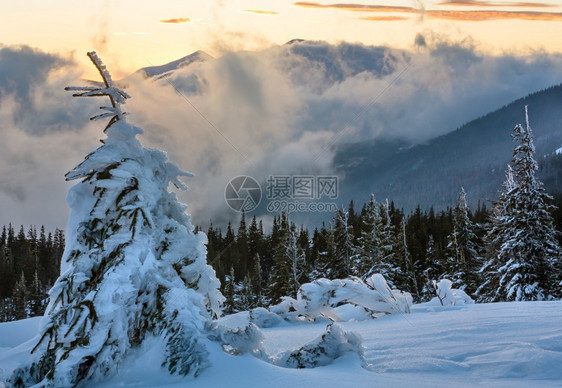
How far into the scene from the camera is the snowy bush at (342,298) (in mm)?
7430

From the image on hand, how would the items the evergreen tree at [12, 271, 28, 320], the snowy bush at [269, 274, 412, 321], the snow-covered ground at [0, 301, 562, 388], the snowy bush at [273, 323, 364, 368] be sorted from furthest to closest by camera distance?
the evergreen tree at [12, 271, 28, 320], the snowy bush at [269, 274, 412, 321], the snowy bush at [273, 323, 364, 368], the snow-covered ground at [0, 301, 562, 388]

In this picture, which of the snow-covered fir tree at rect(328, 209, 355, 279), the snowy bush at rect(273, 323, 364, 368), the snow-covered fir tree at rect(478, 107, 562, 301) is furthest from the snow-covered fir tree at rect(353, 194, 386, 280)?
the snowy bush at rect(273, 323, 364, 368)

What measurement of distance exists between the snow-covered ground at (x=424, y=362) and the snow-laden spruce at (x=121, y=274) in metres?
0.25

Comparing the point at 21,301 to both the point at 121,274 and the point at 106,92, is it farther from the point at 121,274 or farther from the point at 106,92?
the point at 121,274

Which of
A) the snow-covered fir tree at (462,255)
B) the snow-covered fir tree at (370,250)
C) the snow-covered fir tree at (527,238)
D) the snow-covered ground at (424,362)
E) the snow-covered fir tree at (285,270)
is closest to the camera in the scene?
the snow-covered ground at (424,362)

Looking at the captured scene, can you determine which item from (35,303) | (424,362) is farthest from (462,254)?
(35,303)

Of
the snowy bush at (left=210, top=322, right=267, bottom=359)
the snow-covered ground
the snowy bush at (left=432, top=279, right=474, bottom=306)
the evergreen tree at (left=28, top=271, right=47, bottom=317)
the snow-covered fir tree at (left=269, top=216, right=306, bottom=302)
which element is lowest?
the evergreen tree at (left=28, top=271, right=47, bottom=317)

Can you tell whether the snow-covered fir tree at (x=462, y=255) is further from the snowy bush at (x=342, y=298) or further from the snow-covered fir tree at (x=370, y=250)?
the snowy bush at (x=342, y=298)

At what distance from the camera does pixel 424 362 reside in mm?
4387

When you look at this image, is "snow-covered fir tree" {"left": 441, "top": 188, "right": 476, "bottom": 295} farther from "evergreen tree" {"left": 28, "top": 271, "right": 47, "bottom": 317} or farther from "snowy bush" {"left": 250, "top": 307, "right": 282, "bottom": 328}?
"evergreen tree" {"left": 28, "top": 271, "right": 47, "bottom": 317}

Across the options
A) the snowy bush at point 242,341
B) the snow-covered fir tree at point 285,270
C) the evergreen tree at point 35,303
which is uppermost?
the snow-covered fir tree at point 285,270

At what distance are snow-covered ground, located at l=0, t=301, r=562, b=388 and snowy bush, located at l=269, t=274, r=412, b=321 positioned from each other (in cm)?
126

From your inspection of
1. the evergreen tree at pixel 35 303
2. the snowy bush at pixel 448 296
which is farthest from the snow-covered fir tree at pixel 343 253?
the evergreen tree at pixel 35 303

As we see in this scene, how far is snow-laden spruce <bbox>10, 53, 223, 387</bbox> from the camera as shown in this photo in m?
4.68
